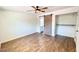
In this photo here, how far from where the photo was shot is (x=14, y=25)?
5.18m

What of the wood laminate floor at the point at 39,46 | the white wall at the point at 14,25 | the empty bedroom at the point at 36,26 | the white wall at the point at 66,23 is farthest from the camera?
the white wall at the point at 66,23

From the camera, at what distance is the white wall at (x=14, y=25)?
4.44 meters

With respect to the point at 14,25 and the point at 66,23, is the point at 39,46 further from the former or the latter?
the point at 66,23

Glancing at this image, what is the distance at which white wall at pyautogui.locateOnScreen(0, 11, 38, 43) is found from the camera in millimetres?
4441

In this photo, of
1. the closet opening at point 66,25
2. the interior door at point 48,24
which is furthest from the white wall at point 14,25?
the closet opening at point 66,25

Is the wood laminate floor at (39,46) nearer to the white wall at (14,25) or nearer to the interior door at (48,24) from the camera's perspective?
the white wall at (14,25)

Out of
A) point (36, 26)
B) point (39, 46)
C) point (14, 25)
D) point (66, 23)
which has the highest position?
point (66, 23)

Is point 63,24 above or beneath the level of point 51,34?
above

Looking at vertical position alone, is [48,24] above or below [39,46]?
above

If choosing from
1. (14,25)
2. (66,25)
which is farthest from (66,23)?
(14,25)
